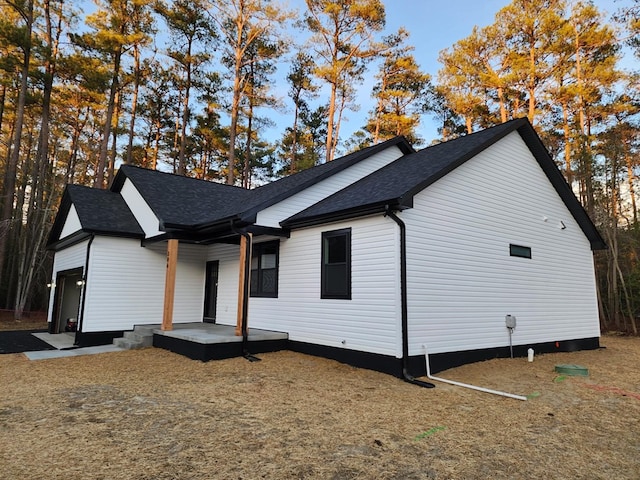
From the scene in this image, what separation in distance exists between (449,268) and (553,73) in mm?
14491

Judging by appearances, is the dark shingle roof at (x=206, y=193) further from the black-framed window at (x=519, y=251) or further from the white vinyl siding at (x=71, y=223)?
the black-framed window at (x=519, y=251)

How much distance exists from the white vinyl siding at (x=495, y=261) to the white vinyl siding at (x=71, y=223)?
9.22m

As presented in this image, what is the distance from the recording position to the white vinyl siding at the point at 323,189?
8.32 m

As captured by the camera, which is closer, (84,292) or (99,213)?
(84,292)

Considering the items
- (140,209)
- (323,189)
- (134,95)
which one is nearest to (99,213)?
(140,209)

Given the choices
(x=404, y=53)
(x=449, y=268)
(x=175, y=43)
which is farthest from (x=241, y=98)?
(x=449, y=268)

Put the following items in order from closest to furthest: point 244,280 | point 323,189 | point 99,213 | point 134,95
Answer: point 244,280 → point 323,189 → point 99,213 → point 134,95

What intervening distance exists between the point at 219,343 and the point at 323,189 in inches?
169

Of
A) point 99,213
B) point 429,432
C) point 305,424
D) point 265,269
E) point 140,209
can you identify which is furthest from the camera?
point 140,209

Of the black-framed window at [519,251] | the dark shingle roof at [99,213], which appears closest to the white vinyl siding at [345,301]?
the black-framed window at [519,251]

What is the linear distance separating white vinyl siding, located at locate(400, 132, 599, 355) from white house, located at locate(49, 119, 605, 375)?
0.04m

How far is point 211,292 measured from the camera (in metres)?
11.1

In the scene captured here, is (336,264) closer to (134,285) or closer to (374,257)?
(374,257)

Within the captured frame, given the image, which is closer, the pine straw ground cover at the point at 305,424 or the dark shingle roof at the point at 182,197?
the pine straw ground cover at the point at 305,424
